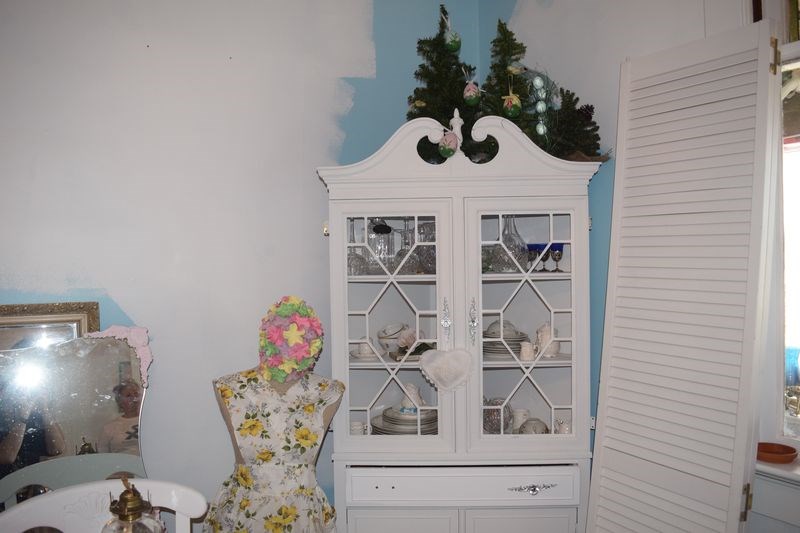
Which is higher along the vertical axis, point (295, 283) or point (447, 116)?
point (447, 116)

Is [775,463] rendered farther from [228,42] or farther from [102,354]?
[228,42]

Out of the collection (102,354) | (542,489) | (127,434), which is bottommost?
(542,489)

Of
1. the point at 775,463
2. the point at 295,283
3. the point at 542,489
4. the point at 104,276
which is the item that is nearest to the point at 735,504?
the point at 775,463

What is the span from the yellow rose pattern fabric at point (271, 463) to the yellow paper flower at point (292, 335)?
0.74ft

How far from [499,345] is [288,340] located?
34.9 inches

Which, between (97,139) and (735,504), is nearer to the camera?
(735,504)

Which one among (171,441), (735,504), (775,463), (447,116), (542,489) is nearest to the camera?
(735,504)

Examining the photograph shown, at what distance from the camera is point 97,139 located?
2734mm

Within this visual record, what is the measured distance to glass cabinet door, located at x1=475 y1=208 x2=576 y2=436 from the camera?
2459 millimetres

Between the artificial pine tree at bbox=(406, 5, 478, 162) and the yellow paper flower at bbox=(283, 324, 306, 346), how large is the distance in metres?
0.94

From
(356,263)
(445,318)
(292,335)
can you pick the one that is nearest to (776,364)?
(445,318)

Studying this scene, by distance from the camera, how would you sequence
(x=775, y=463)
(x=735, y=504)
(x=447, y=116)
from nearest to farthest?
(x=735, y=504) → (x=775, y=463) → (x=447, y=116)

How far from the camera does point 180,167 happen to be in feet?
9.27

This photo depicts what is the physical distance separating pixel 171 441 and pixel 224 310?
2.16ft
